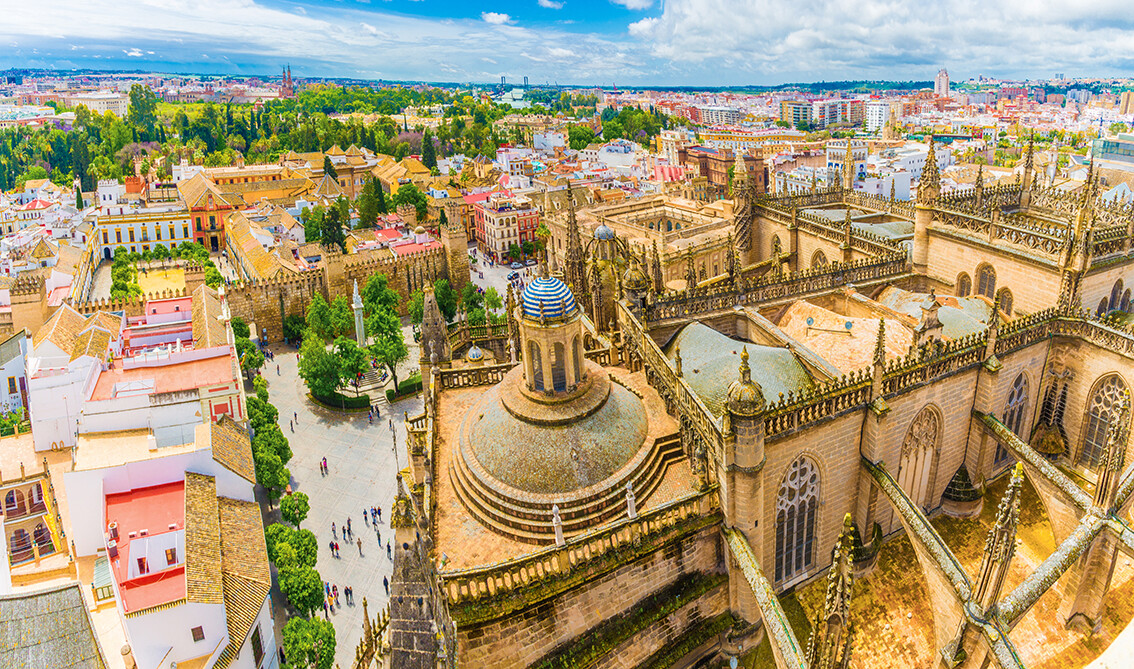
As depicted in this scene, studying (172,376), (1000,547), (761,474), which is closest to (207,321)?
(172,376)

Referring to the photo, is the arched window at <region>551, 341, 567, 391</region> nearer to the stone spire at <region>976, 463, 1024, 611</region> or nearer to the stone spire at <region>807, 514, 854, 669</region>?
the stone spire at <region>807, 514, 854, 669</region>

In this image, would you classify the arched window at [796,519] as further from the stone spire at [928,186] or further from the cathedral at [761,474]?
the stone spire at [928,186]

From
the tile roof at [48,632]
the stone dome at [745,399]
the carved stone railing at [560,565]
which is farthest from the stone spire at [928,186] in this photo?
the tile roof at [48,632]

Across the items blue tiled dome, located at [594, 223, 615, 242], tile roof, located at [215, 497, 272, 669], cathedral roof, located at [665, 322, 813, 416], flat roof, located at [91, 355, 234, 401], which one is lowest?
tile roof, located at [215, 497, 272, 669]

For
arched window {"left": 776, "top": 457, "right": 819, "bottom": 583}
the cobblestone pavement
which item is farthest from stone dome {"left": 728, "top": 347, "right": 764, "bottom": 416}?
the cobblestone pavement

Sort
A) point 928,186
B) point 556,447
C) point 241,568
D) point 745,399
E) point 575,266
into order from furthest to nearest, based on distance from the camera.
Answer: point 928,186 < point 241,568 < point 575,266 < point 556,447 < point 745,399

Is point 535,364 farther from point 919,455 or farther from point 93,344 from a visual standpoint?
point 93,344

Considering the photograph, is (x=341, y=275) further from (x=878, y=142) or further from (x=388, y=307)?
(x=878, y=142)
